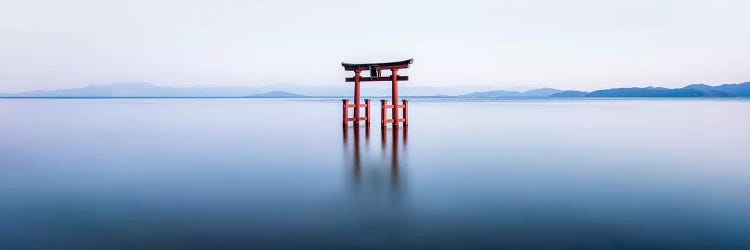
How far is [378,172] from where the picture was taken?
37.5 feet

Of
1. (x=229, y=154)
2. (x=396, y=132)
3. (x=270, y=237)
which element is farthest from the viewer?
(x=396, y=132)

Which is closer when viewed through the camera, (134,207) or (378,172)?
(134,207)

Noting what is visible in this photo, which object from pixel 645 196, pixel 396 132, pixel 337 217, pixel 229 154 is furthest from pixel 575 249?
pixel 396 132

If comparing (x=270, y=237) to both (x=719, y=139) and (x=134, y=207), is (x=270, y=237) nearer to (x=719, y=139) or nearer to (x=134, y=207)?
(x=134, y=207)

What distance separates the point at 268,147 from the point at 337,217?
1066 centimetres

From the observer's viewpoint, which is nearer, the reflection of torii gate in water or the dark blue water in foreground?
the dark blue water in foreground

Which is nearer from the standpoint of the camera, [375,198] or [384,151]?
[375,198]

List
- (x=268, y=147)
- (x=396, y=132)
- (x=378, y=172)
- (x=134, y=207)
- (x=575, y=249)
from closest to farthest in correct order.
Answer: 1. (x=575, y=249)
2. (x=134, y=207)
3. (x=378, y=172)
4. (x=268, y=147)
5. (x=396, y=132)

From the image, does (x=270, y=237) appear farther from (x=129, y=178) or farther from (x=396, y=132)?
(x=396, y=132)

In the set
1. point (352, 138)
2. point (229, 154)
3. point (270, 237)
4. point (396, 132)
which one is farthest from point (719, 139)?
point (270, 237)

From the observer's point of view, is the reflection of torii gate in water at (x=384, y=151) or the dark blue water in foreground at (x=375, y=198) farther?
the reflection of torii gate in water at (x=384, y=151)

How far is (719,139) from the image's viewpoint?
20438mm

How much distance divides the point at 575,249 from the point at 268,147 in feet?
42.7

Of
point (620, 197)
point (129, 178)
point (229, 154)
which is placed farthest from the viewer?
point (229, 154)
